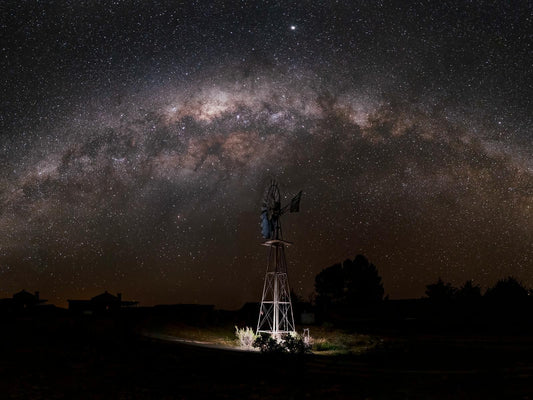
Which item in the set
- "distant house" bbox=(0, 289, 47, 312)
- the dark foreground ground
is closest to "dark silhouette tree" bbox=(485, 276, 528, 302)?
the dark foreground ground

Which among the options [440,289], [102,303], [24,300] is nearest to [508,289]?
[440,289]

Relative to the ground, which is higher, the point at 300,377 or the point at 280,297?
the point at 280,297

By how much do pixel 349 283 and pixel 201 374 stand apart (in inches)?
2507

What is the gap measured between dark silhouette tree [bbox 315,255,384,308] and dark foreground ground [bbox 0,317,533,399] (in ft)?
178

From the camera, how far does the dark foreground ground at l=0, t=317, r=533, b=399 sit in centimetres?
1035

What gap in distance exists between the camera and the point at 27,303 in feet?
178

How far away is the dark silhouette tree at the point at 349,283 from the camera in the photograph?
236 ft

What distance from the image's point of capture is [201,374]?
12125mm

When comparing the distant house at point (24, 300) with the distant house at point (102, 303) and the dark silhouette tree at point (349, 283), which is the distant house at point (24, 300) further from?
the dark silhouette tree at point (349, 283)

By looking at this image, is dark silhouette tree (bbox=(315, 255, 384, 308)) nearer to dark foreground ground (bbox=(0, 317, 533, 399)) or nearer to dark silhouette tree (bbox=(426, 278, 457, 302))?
dark silhouette tree (bbox=(426, 278, 457, 302))

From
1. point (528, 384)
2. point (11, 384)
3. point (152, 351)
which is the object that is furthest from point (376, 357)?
point (11, 384)

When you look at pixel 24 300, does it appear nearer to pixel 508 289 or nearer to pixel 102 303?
pixel 102 303

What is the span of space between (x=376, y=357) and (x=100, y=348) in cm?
1022

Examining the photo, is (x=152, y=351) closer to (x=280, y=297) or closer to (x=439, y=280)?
(x=280, y=297)
